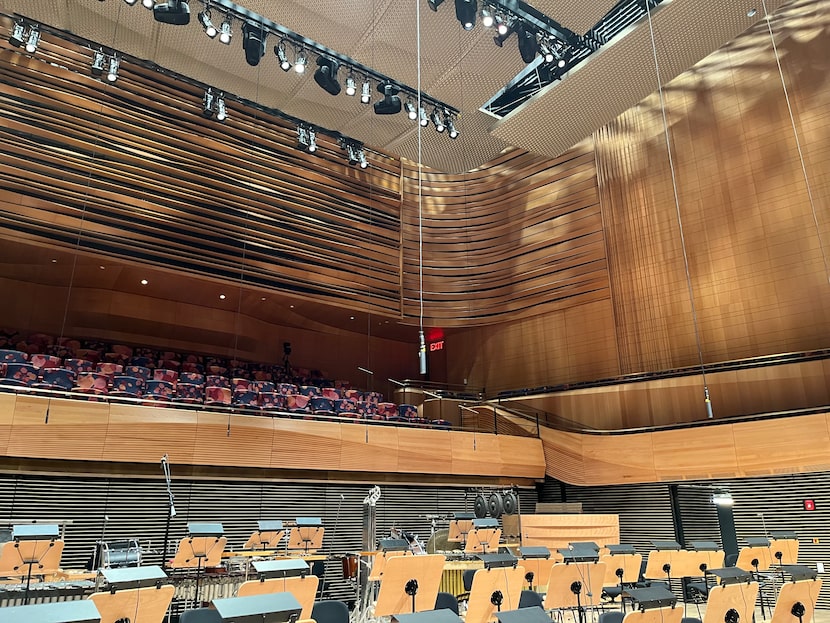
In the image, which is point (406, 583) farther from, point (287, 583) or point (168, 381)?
point (168, 381)

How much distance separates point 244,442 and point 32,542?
3147mm

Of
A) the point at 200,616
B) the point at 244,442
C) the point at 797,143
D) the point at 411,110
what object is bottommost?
the point at 200,616

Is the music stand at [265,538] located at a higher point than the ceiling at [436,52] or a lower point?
lower

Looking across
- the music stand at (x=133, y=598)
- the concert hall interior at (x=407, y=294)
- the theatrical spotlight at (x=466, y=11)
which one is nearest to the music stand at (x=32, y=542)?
the concert hall interior at (x=407, y=294)

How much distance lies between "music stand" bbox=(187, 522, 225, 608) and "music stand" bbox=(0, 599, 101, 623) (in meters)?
4.01

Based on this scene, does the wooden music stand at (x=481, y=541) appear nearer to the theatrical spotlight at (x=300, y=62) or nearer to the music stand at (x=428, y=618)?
the music stand at (x=428, y=618)

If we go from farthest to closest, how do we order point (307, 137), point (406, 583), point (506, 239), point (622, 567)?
1. point (506, 239)
2. point (307, 137)
3. point (622, 567)
4. point (406, 583)

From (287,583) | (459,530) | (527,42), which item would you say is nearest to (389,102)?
(527,42)

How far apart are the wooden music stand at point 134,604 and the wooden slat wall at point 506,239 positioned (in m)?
9.93

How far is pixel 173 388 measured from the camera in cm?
855

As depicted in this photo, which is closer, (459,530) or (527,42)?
(459,530)

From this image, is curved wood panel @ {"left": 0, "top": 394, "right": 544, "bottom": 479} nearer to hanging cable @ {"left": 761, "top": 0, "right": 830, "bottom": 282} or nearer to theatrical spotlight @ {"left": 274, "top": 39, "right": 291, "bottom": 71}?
theatrical spotlight @ {"left": 274, "top": 39, "right": 291, "bottom": 71}

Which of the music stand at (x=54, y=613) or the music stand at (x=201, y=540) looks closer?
the music stand at (x=54, y=613)

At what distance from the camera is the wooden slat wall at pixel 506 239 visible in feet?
41.3
